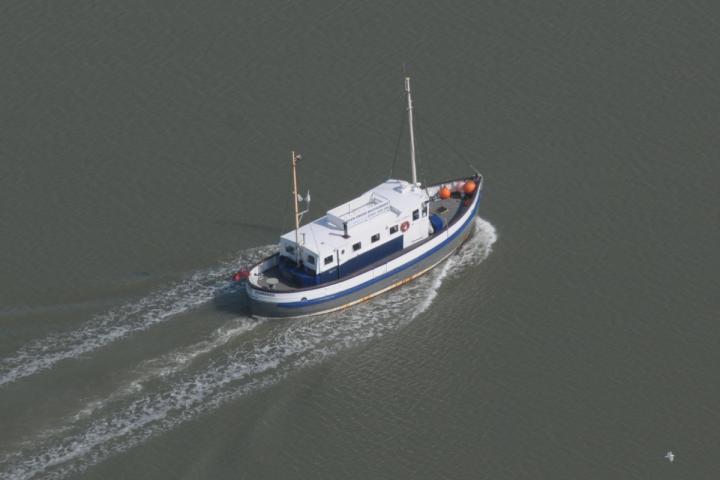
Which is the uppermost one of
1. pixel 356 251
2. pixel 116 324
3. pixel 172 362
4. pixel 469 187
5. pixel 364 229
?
pixel 469 187

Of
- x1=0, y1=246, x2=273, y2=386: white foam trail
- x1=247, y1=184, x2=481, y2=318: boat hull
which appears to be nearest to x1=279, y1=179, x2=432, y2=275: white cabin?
x1=247, y1=184, x2=481, y2=318: boat hull

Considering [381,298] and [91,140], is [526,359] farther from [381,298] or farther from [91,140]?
[91,140]

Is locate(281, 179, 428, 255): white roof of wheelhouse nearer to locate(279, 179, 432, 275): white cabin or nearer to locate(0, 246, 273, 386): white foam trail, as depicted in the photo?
locate(279, 179, 432, 275): white cabin

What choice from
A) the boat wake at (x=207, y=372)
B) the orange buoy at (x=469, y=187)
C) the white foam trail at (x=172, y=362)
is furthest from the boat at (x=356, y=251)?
the white foam trail at (x=172, y=362)

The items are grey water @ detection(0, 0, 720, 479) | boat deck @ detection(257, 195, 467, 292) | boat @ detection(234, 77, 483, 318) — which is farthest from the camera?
boat deck @ detection(257, 195, 467, 292)

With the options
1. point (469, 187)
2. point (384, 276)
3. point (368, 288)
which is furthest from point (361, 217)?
point (469, 187)

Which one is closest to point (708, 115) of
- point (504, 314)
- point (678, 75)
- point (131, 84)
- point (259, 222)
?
point (678, 75)

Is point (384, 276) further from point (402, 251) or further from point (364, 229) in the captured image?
point (364, 229)

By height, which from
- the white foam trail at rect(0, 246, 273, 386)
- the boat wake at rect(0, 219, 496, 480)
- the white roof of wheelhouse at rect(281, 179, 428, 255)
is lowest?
the boat wake at rect(0, 219, 496, 480)

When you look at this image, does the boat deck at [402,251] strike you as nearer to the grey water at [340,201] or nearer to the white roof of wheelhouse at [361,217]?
the grey water at [340,201]
